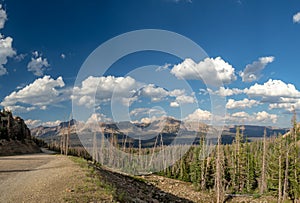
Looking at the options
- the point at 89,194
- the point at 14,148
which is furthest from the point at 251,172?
the point at 89,194

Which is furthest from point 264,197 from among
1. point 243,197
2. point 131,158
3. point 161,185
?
point 131,158

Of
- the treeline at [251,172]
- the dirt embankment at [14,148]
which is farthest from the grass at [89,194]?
the dirt embankment at [14,148]

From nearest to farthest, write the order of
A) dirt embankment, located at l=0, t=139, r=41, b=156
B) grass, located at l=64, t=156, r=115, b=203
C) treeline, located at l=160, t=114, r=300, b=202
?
grass, located at l=64, t=156, r=115, b=203 < treeline, located at l=160, t=114, r=300, b=202 < dirt embankment, located at l=0, t=139, r=41, b=156

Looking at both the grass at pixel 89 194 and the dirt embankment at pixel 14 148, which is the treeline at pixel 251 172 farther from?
the grass at pixel 89 194

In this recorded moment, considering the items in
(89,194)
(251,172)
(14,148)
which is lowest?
(251,172)

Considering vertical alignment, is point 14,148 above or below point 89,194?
below

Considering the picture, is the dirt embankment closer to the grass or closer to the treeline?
the treeline

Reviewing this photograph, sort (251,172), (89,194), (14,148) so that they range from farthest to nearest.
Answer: (251,172)
(14,148)
(89,194)

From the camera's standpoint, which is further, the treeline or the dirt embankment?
the dirt embankment

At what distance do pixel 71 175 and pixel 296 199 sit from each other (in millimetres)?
47389

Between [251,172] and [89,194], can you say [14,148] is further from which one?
[89,194]

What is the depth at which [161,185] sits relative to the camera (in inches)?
2566

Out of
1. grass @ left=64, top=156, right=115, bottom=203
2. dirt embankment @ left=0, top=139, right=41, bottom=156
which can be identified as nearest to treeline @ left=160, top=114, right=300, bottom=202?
dirt embankment @ left=0, top=139, right=41, bottom=156

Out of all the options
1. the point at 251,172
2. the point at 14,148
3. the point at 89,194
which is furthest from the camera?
the point at 251,172
